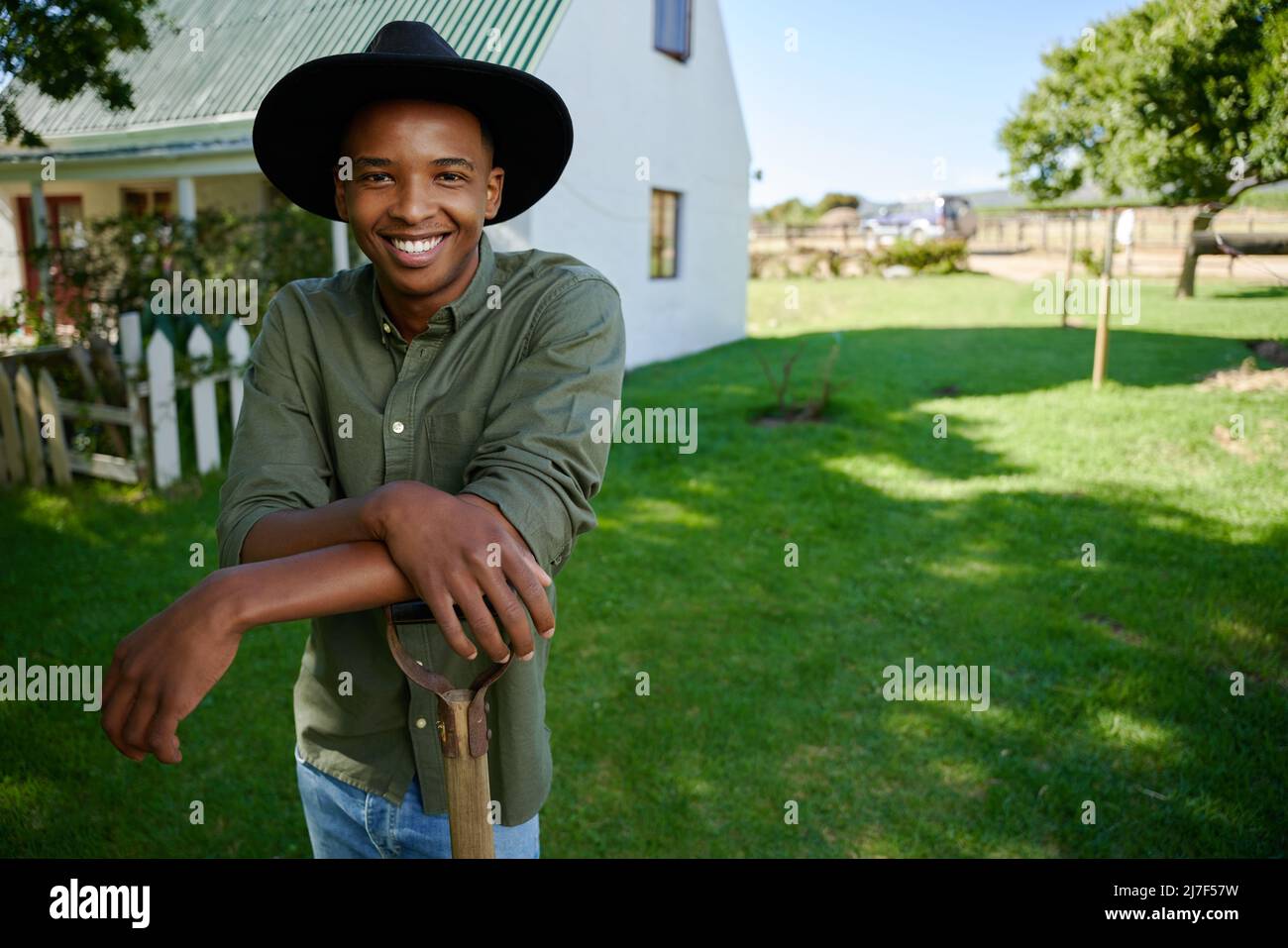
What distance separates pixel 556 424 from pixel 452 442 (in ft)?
0.92

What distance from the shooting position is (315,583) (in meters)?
1.18

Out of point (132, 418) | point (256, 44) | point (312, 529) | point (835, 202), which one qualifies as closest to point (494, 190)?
point (312, 529)

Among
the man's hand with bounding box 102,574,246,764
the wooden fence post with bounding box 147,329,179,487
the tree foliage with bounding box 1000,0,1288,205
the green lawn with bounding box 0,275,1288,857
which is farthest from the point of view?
the tree foliage with bounding box 1000,0,1288,205

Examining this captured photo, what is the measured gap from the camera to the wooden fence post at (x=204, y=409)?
7271 millimetres

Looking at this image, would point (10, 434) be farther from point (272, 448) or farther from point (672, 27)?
point (672, 27)

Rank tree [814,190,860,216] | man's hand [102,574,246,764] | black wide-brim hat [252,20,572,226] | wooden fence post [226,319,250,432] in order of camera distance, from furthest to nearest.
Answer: tree [814,190,860,216] → wooden fence post [226,319,250,432] → black wide-brim hat [252,20,572,226] → man's hand [102,574,246,764]

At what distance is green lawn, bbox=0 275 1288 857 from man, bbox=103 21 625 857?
6.41 feet

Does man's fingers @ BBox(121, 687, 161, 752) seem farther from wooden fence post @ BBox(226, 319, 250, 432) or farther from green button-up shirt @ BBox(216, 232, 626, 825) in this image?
wooden fence post @ BBox(226, 319, 250, 432)

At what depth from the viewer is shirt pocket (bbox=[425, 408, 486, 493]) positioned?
1.62m

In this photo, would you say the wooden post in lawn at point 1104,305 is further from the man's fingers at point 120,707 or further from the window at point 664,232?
the man's fingers at point 120,707

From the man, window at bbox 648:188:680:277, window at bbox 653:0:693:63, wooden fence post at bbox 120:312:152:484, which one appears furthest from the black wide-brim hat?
window at bbox 653:0:693:63
